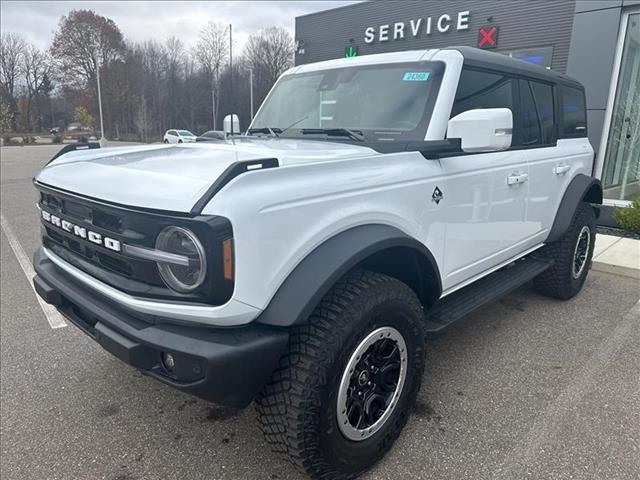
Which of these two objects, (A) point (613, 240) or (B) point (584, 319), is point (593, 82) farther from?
(B) point (584, 319)

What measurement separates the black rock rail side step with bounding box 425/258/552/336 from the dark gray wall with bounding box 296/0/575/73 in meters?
11.0

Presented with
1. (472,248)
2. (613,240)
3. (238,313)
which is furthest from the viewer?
(613,240)

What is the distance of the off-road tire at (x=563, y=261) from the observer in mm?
4125

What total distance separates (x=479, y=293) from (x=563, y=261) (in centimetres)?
143

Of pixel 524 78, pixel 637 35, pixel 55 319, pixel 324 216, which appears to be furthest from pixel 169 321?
pixel 637 35

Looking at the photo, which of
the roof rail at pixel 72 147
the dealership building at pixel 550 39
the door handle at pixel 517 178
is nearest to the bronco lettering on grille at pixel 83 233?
the roof rail at pixel 72 147

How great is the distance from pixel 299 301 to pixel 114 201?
2.81ft

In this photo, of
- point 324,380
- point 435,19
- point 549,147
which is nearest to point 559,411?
point 324,380

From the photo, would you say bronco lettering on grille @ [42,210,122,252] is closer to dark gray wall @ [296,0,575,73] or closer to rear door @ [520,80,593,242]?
rear door @ [520,80,593,242]

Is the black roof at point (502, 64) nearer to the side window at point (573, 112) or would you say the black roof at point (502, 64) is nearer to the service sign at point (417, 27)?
the side window at point (573, 112)

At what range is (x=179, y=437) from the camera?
2.50 meters

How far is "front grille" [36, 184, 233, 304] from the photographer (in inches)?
66.0

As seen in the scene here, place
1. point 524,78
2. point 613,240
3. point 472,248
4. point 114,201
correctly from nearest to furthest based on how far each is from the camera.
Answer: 1. point 114,201
2. point 472,248
3. point 524,78
4. point 613,240

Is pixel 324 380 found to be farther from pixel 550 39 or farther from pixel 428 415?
pixel 550 39
